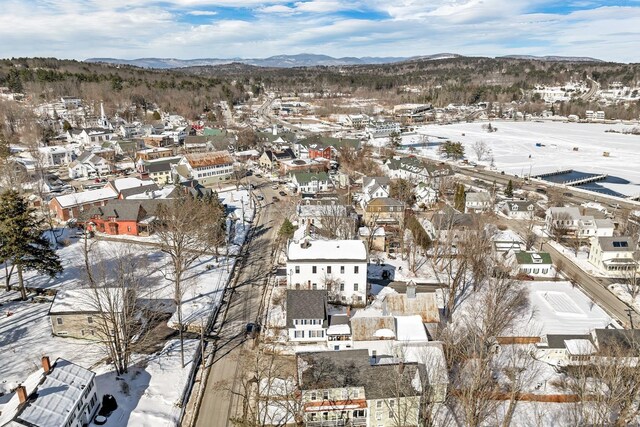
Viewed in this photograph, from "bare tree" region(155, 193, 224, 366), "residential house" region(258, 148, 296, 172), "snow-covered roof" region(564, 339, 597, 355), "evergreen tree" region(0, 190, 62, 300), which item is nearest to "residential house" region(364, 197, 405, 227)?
"bare tree" region(155, 193, 224, 366)

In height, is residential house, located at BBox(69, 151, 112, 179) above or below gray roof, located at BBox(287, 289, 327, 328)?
above

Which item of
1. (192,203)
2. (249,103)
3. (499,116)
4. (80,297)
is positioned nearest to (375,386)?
(80,297)

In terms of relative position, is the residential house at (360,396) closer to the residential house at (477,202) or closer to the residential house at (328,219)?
the residential house at (328,219)

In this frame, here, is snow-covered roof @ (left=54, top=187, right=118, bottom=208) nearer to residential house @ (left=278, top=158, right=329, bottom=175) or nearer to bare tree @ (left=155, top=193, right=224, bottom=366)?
bare tree @ (left=155, top=193, right=224, bottom=366)

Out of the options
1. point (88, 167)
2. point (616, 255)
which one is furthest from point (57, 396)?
point (88, 167)

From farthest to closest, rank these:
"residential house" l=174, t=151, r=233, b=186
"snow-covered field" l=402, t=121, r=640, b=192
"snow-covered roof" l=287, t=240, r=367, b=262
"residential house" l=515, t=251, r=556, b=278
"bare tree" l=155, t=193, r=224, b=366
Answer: "snow-covered field" l=402, t=121, r=640, b=192 < "residential house" l=174, t=151, r=233, b=186 < "bare tree" l=155, t=193, r=224, b=366 < "residential house" l=515, t=251, r=556, b=278 < "snow-covered roof" l=287, t=240, r=367, b=262

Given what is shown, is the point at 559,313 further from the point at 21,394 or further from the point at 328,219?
the point at 21,394
